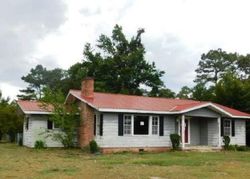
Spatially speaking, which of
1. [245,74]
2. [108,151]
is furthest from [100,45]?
[108,151]

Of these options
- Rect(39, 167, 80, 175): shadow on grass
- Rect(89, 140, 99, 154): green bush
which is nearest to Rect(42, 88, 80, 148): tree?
Rect(89, 140, 99, 154): green bush

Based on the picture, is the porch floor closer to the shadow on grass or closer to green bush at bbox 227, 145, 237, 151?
green bush at bbox 227, 145, 237, 151

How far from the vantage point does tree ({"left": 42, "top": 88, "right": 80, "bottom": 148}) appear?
100 feet

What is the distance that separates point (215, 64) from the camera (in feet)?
231

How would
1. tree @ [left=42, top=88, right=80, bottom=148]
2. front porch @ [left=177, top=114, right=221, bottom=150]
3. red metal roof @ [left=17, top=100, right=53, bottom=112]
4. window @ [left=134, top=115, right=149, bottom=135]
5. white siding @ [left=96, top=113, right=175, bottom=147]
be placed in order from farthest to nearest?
front porch @ [left=177, top=114, right=221, bottom=150] < red metal roof @ [left=17, top=100, right=53, bottom=112] < tree @ [left=42, top=88, right=80, bottom=148] < window @ [left=134, top=115, right=149, bottom=135] < white siding @ [left=96, top=113, right=175, bottom=147]

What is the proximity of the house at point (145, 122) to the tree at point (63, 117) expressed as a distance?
1.85ft

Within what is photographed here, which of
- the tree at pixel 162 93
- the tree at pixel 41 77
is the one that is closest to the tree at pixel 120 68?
the tree at pixel 162 93

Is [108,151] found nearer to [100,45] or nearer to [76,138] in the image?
[76,138]

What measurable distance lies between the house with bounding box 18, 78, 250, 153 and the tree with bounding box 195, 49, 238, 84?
115 feet

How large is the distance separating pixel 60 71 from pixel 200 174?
8277 centimetres

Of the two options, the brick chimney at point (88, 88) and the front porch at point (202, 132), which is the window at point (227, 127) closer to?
the front porch at point (202, 132)

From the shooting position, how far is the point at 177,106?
32656 millimetres

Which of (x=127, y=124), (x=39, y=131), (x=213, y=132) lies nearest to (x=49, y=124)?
(x=39, y=131)

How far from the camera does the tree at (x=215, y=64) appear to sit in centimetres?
6869
